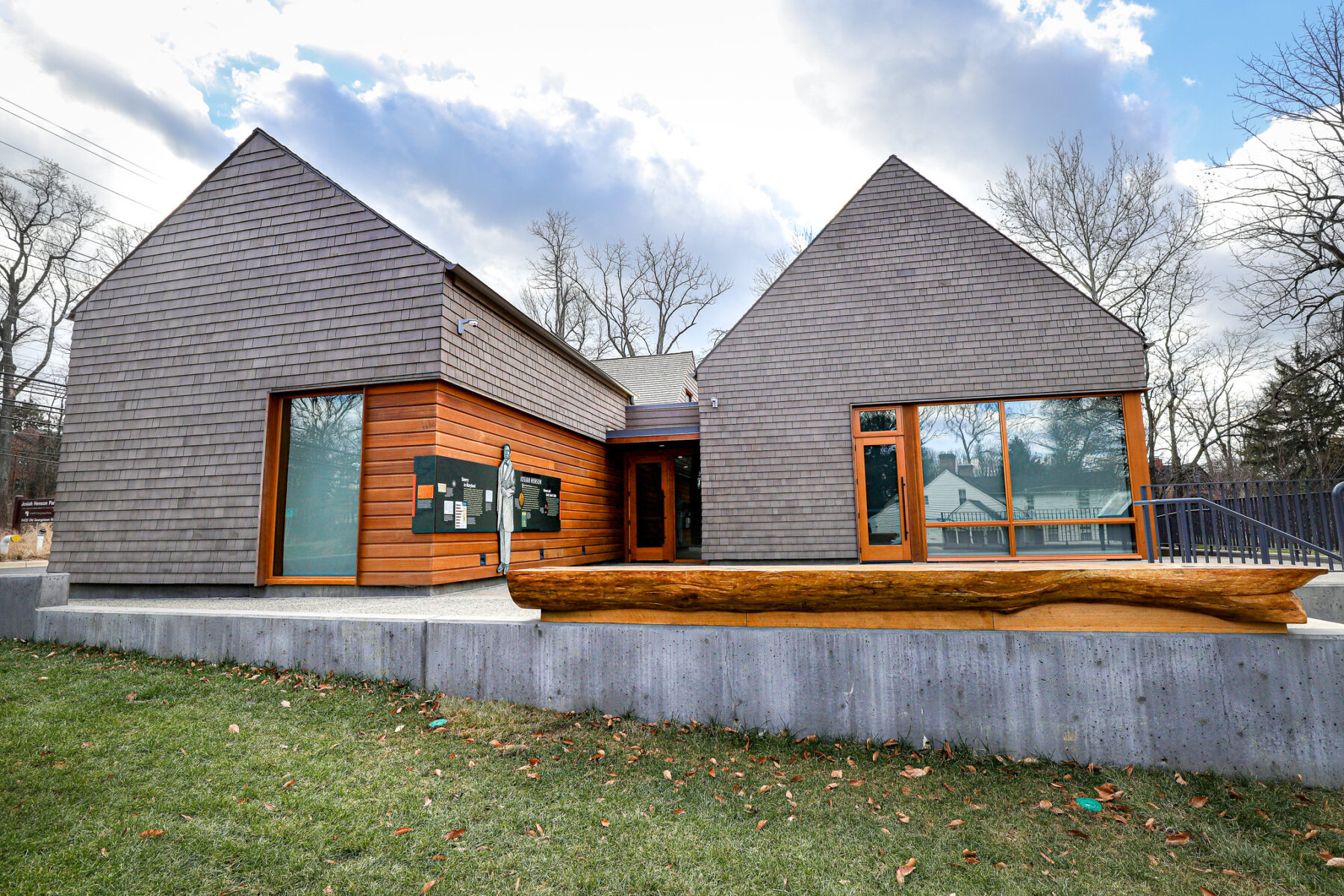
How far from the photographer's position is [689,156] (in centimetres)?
2427

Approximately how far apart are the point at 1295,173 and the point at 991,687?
1488 cm

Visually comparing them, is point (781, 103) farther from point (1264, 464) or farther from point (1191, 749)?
point (1264, 464)

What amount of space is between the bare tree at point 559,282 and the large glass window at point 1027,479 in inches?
671

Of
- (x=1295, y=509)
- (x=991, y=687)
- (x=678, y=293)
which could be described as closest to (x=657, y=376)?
(x=678, y=293)

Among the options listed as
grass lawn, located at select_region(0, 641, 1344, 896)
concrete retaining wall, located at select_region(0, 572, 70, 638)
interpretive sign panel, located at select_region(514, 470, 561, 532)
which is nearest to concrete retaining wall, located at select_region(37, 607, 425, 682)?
concrete retaining wall, located at select_region(0, 572, 70, 638)

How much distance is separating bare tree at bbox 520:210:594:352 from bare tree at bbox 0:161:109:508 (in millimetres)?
13166

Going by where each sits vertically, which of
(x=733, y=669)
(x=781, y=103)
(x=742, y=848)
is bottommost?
(x=742, y=848)

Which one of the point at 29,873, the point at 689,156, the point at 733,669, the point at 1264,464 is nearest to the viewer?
the point at 29,873

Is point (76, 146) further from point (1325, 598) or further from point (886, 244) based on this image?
point (1325, 598)

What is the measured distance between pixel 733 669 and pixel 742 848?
1202 millimetres

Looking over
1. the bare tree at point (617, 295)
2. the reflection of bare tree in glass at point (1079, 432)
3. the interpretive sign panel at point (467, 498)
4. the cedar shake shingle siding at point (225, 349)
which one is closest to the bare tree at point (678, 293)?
the bare tree at point (617, 295)

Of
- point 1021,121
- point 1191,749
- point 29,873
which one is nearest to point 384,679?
point 29,873

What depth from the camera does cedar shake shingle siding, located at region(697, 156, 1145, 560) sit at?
8758 mm

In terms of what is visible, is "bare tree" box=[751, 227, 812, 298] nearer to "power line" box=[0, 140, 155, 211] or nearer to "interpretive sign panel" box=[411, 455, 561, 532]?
"interpretive sign panel" box=[411, 455, 561, 532]
